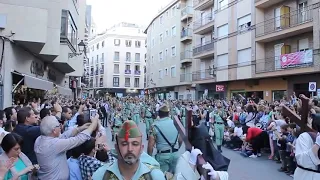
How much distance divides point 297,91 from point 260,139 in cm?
1193

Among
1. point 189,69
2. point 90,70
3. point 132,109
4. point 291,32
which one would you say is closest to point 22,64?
point 132,109

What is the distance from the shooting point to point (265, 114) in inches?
559

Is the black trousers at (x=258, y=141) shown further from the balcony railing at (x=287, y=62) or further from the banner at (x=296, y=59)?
the banner at (x=296, y=59)

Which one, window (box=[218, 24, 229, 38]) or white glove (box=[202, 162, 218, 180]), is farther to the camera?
window (box=[218, 24, 229, 38])

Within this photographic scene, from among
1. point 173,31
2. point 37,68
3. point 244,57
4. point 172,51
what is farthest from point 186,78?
point 37,68

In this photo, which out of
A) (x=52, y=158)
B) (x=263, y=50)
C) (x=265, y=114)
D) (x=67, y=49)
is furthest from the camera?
(x=263, y=50)

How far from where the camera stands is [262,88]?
87.4 feet

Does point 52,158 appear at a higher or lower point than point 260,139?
higher

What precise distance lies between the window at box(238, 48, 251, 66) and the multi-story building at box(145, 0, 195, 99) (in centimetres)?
Result: 1136

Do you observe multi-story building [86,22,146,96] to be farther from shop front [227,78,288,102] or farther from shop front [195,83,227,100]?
shop front [227,78,288,102]

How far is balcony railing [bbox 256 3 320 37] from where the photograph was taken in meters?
21.2

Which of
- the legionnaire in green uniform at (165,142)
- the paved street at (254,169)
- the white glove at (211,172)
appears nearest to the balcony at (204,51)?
the paved street at (254,169)

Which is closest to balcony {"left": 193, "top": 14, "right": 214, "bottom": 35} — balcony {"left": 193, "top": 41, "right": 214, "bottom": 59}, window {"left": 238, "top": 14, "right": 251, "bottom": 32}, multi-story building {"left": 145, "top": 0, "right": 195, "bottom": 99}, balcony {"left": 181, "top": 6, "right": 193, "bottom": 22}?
balcony {"left": 193, "top": 41, "right": 214, "bottom": 59}

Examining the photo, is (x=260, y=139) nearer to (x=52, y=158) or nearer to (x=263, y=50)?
(x=52, y=158)
